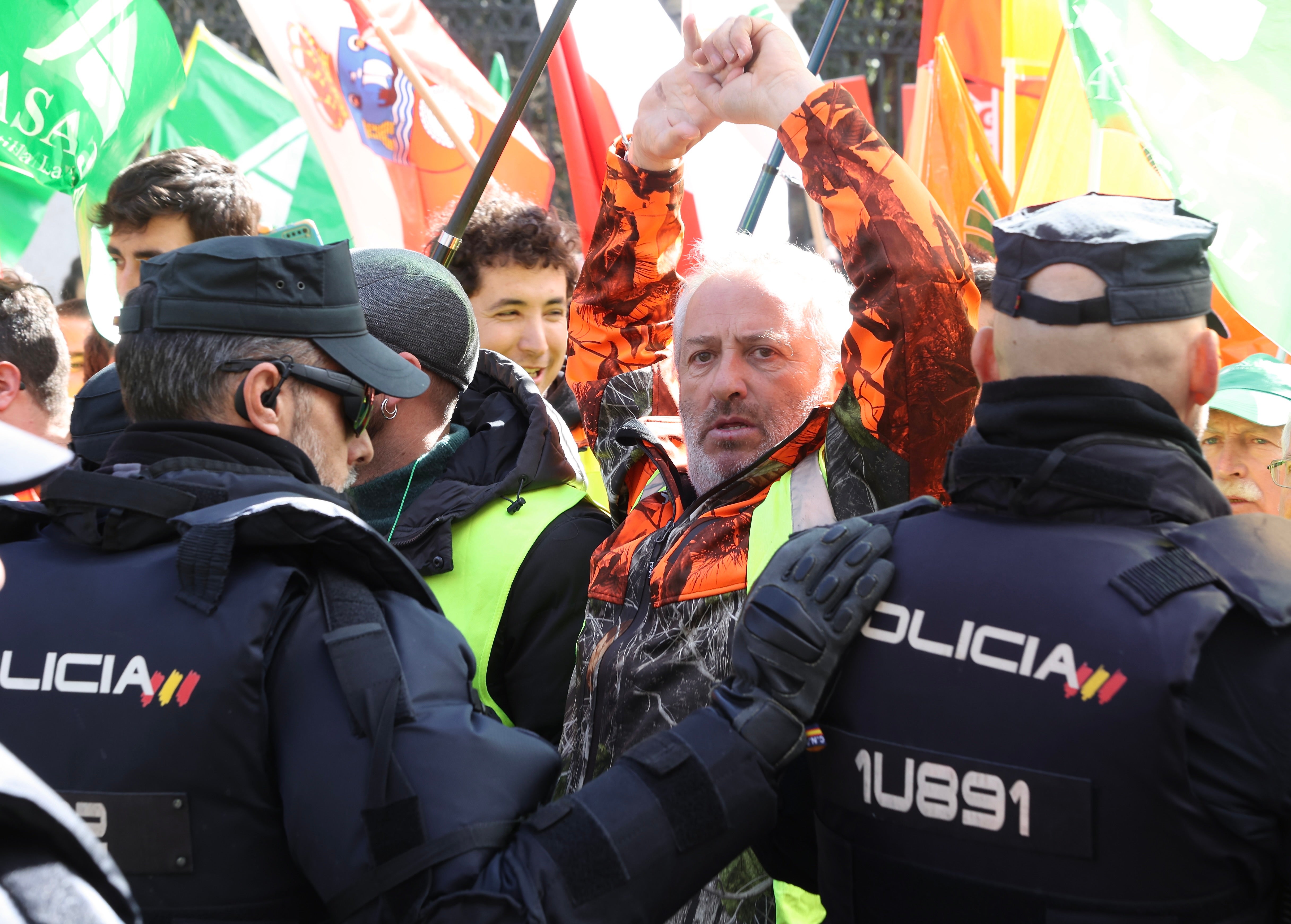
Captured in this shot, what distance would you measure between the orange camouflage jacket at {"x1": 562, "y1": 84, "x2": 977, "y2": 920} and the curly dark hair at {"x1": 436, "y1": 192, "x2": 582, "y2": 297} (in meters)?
1.66

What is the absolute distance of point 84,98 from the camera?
4367mm

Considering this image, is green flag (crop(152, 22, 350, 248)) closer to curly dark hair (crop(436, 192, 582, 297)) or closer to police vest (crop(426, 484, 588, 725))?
curly dark hair (crop(436, 192, 582, 297))

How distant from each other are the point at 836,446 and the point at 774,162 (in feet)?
5.92

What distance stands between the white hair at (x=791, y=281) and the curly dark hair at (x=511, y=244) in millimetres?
1134

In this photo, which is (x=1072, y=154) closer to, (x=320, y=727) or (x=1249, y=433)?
(x=1249, y=433)

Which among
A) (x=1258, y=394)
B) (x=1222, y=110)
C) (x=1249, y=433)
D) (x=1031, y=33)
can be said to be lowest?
(x=1249, y=433)

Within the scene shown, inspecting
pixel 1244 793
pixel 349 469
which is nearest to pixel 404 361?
pixel 349 469

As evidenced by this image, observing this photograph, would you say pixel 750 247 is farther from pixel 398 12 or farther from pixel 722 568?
pixel 398 12

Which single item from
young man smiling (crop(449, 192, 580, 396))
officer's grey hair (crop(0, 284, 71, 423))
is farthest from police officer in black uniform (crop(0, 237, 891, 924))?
young man smiling (crop(449, 192, 580, 396))

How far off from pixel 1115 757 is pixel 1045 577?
231mm

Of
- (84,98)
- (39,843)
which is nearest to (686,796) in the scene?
(39,843)

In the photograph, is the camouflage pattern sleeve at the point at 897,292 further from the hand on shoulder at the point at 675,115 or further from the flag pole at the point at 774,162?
the flag pole at the point at 774,162

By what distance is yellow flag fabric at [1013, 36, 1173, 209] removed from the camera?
4.39 metres

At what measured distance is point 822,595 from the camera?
159 cm
